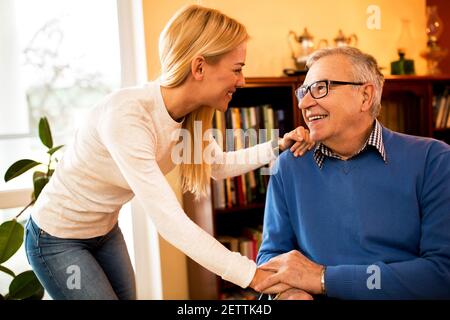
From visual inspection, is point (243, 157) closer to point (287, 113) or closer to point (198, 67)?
point (287, 113)

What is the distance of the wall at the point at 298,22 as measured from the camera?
112 cm

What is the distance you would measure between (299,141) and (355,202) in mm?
199

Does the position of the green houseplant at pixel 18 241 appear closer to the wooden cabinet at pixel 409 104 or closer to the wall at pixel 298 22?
the wall at pixel 298 22

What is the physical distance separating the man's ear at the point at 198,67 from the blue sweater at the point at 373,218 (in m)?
0.33

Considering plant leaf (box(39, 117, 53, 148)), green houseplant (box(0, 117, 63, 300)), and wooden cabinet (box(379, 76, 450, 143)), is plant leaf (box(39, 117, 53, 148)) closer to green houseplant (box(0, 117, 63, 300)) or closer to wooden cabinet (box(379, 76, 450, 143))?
green houseplant (box(0, 117, 63, 300))

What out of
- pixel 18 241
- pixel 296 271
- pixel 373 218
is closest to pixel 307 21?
pixel 373 218

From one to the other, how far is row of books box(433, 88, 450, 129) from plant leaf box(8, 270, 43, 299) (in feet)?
4.76

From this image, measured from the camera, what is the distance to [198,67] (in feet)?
2.75

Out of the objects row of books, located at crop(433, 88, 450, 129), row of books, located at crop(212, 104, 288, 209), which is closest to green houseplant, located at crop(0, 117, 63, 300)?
row of books, located at crop(212, 104, 288, 209)

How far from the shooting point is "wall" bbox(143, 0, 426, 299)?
44.1 inches

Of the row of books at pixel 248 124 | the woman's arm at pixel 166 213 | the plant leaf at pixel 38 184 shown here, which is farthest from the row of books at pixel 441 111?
the plant leaf at pixel 38 184

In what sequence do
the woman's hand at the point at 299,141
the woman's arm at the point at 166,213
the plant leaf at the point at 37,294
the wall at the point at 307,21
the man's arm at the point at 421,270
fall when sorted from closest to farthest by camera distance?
the woman's arm at the point at 166,213, the man's arm at the point at 421,270, the woman's hand at the point at 299,141, the wall at the point at 307,21, the plant leaf at the point at 37,294

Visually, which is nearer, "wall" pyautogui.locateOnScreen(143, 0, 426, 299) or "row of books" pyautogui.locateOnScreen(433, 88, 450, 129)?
"wall" pyautogui.locateOnScreen(143, 0, 426, 299)

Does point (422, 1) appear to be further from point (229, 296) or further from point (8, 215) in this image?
point (8, 215)
